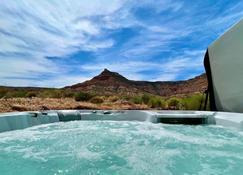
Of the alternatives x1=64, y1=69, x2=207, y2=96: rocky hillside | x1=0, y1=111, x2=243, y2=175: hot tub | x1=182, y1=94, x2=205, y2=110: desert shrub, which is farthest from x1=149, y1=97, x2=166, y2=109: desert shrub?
x1=64, y1=69, x2=207, y2=96: rocky hillside

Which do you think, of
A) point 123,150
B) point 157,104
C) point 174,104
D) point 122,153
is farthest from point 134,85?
point 122,153

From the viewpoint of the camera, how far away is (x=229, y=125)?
14.5 feet

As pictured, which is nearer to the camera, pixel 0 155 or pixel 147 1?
pixel 0 155

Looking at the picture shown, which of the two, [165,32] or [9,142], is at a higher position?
[165,32]

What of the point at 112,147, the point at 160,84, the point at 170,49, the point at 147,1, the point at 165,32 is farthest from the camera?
the point at 160,84

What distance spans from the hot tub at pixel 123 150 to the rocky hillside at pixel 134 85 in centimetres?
2217

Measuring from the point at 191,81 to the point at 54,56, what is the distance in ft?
68.1

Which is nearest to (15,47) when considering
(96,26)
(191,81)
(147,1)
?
(96,26)

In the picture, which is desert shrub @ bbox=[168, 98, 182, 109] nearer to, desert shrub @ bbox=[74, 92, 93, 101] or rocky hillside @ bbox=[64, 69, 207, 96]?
desert shrub @ bbox=[74, 92, 93, 101]

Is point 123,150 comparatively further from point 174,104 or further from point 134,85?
point 134,85

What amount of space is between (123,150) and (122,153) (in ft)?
0.48

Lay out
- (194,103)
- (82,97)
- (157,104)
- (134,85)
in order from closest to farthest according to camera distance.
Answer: (194,103), (157,104), (82,97), (134,85)

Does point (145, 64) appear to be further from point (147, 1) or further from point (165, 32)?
point (147, 1)

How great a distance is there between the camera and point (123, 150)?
9.68 feet
